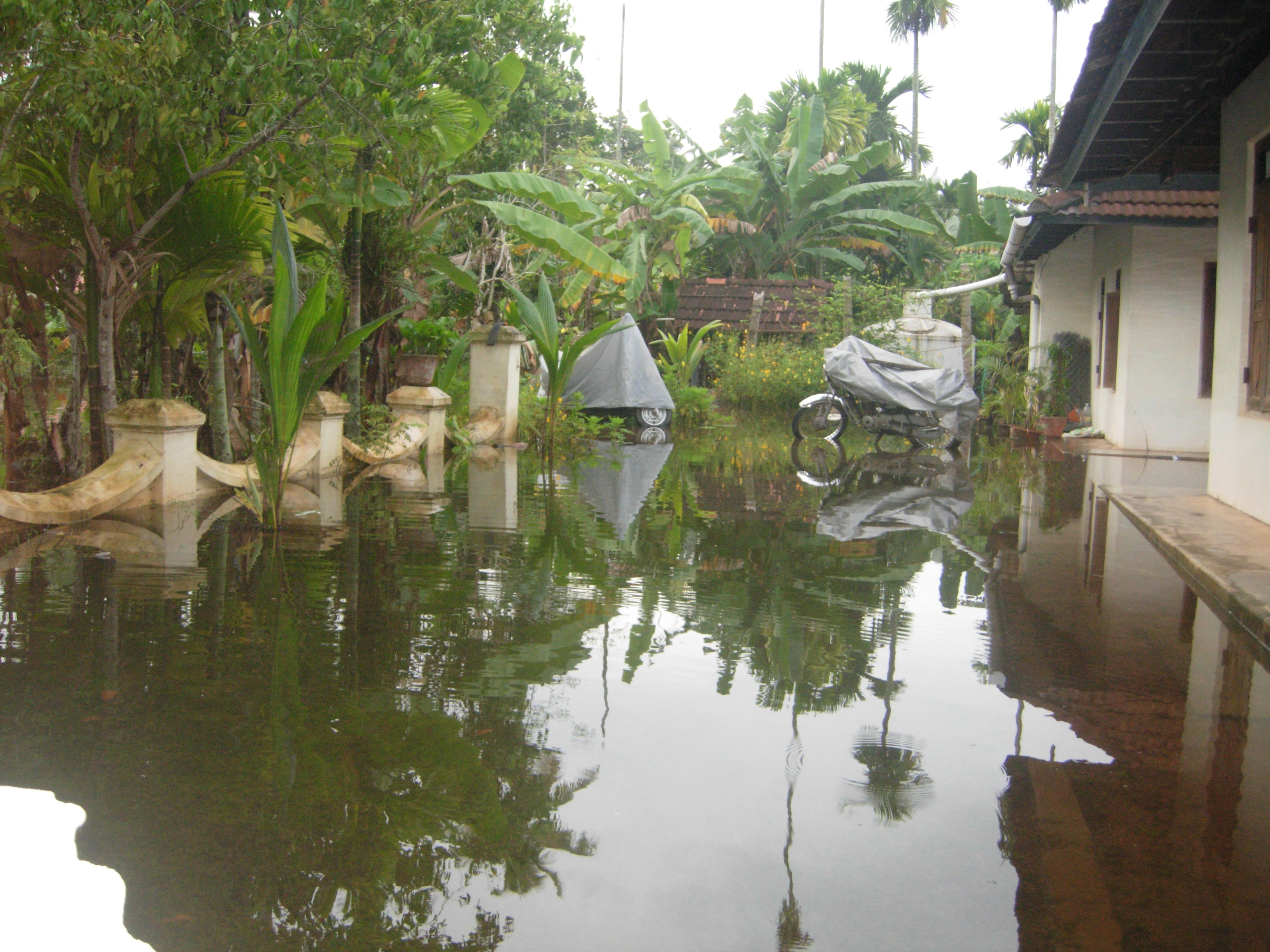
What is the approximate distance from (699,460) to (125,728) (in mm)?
10438

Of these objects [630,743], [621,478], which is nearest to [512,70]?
[621,478]

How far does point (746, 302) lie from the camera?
26.2m

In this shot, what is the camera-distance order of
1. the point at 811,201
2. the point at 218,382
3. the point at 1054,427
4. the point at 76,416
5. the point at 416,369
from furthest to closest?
the point at 811,201 → the point at 1054,427 → the point at 416,369 → the point at 76,416 → the point at 218,382

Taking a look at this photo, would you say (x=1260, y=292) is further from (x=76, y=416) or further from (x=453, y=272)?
(x=76, y=416)

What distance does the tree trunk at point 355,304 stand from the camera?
912 centimetres

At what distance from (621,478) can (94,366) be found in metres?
5.05

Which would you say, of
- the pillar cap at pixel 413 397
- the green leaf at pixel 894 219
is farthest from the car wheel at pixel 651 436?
the green leaf at pixel 894 219

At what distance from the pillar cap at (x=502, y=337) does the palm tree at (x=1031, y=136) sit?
2515cm

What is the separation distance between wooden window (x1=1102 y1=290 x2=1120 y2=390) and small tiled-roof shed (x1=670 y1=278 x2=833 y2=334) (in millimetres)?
8765

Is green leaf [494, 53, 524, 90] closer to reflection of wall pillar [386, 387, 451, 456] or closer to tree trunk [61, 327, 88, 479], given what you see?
reflection of wall pillar [386, 387, 451, 456]

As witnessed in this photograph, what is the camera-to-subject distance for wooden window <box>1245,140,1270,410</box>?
8320 mm

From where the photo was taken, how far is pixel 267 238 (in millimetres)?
8367

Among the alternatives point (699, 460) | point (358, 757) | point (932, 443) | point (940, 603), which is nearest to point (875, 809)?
point (358, 757)

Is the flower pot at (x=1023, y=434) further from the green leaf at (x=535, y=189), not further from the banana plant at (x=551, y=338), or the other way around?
the banana plant at (x=551, y=338)
